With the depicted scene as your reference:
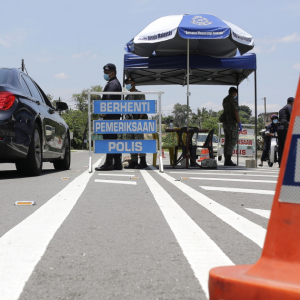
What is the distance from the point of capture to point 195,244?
9.89ft

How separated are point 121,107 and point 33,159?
10.4 ft

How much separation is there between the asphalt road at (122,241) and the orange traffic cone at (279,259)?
49 cm

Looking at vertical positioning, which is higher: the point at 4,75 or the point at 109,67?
the point at 109,67

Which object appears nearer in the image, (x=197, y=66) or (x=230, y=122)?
(x=197, y=66)

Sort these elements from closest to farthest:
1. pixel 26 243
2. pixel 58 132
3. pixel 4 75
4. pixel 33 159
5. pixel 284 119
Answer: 1. pixel 26 243
2. pixel 4 75
3. pixel 33 159
4. pixel 58 132
5. pixel 284 119

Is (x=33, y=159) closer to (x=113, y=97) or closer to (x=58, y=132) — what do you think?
(x=58, y=132)

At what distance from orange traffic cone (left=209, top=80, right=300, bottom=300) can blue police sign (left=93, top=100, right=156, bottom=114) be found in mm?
8674

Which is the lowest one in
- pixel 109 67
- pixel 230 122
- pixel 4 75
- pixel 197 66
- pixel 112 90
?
pixel 230 122

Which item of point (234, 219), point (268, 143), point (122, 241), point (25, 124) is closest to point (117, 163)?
point (25, 124)

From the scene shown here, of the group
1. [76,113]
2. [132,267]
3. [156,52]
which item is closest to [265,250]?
[132,267]

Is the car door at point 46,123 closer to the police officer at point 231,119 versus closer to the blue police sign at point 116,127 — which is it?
the blue police sign at point 116,127

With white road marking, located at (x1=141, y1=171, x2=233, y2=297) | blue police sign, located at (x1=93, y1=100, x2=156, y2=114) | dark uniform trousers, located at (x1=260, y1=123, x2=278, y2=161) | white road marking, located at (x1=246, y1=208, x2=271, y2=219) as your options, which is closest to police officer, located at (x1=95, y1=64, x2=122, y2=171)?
blue police sign, located at (x1=93, y1=100, x2=156, y2=114)

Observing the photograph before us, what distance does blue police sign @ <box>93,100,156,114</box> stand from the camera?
10250 mm

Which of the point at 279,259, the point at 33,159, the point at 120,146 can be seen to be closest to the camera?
the point at 279,259
